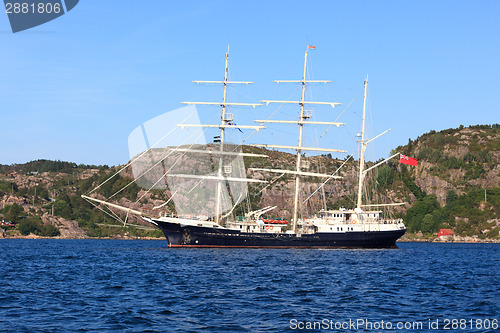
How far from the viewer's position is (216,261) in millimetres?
60219

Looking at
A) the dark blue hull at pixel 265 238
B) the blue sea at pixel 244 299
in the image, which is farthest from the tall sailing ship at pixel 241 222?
the blue sea at pixel 244 299

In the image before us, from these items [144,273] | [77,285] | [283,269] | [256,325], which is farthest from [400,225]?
[256,325]

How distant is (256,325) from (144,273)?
24.1 meters

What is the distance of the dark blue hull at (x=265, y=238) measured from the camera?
83.4 m

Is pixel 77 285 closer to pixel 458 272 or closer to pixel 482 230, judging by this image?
pixel 458 272

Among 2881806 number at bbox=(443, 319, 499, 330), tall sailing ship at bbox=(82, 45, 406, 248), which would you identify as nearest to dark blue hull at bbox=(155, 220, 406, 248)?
tall sailing ship at bbox=(82, 45, 406, 248)

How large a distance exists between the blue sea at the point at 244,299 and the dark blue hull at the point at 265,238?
99.6 ft

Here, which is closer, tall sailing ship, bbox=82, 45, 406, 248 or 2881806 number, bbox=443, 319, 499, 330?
2881806 number, bbox=443, 319, 499, 330

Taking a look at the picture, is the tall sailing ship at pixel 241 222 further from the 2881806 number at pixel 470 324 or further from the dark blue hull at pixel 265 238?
the 2881806 number at pixel 470 324

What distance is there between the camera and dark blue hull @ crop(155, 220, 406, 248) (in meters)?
83.4

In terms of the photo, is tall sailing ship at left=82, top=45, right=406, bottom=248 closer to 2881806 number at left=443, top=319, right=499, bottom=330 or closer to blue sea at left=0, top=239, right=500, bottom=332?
blue sea at left=0, top=239, right=500, bottom=332

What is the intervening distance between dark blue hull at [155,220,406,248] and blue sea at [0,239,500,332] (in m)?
30.3

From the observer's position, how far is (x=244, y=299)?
32.6 metres

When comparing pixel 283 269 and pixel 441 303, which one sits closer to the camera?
pixel 441 303
